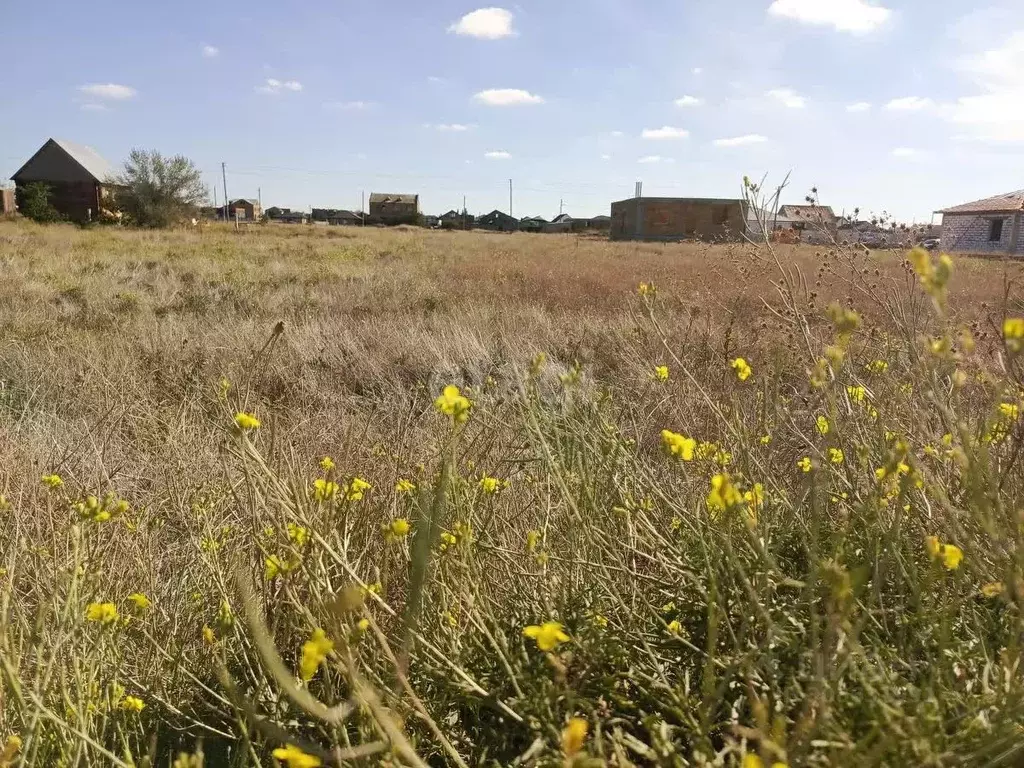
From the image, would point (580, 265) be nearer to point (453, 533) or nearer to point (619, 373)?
point (619, 373)

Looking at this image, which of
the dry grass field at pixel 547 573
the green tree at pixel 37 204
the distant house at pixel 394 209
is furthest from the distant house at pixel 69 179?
the dry grass field at pixel 547 573

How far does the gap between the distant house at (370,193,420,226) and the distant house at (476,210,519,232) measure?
6122mm

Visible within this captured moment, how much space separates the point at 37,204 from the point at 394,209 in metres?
35.6

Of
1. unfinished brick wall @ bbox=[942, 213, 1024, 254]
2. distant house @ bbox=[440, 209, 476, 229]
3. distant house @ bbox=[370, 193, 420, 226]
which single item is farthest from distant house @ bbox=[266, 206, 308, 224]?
unfinished brick wall @ bbox=[942, 213, 1024, 254]

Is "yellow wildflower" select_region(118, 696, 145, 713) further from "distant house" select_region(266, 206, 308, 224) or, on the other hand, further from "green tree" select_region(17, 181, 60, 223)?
"distant house" select_region(266, 206, 308, 224)

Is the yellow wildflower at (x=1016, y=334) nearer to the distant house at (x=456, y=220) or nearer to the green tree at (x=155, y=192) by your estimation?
the green tree at (x=155, y=192)

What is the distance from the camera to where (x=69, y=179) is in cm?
3884

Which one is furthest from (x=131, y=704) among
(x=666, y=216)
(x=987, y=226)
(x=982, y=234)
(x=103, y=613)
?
(x=666, y=216)

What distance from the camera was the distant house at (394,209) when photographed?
65375 millimetres

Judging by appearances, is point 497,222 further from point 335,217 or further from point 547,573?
point 547,573

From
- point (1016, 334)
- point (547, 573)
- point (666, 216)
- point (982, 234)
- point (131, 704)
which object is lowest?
point (131, 704)

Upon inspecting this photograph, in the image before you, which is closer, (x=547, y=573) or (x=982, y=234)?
(x=547, y=573)

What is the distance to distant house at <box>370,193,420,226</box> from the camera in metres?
65.4

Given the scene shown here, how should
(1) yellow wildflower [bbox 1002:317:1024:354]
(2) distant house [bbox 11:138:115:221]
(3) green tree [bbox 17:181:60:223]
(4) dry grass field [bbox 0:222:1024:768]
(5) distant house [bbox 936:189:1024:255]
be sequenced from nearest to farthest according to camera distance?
(1) yellow wildflower [bbox 1002:317:1024:354] → (4) dry grass field [bbox 0:222:1024:768] → (5) distant house [bbox 936:189:1024:255] → (3) green tree [bbox 17:181:60:223] → (2) distant house [bbox 11:138:115:221]
